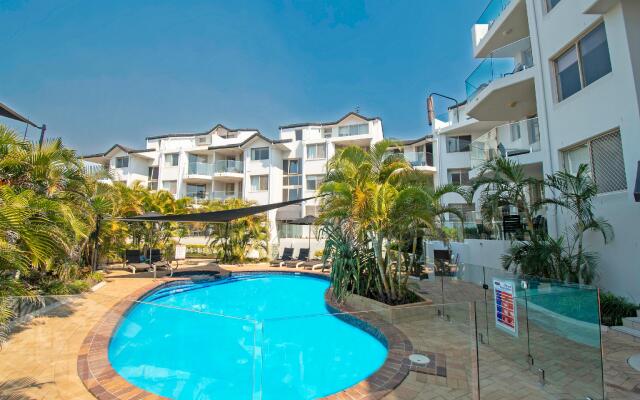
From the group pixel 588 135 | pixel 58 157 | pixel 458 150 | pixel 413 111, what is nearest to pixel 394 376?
pixel 588 135

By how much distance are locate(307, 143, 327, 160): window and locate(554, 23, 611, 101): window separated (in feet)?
68.7

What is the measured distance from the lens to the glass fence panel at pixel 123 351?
4.07m

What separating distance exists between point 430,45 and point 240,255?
18.1 meters

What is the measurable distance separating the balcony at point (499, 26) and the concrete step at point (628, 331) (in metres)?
11.2

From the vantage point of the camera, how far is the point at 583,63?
→ 28.7ft

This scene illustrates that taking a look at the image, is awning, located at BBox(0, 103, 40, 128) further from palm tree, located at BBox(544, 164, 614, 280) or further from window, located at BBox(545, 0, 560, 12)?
window, located at BBox(545, 0, 560, 12)

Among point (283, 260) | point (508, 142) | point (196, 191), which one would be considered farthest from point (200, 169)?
point (508, 142)

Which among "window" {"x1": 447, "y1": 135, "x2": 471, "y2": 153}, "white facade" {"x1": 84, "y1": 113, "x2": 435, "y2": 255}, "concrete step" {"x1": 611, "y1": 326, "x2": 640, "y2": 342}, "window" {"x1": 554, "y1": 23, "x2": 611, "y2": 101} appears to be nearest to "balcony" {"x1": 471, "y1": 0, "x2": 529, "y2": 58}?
"window" {"x1": 554, "y1": 23, "x2": 611, "y2": 101}

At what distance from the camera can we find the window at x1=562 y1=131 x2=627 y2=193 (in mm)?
7641

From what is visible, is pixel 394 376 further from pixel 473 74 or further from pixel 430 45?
pixel 430 45

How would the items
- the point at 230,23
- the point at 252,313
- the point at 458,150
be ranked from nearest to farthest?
the point at 252,313, the point at 230,23, the point at 458,150

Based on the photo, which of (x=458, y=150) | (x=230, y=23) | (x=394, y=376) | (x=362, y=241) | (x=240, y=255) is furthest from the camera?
(x=458, y=150)

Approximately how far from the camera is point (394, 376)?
4645 mm

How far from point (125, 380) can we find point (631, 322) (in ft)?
31.6
